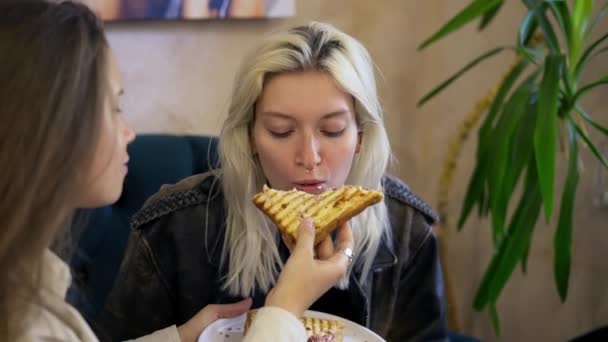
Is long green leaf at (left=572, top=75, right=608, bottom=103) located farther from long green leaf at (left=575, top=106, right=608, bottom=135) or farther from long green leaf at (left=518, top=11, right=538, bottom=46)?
long green leaf at (left=518, top=11, right=538, bottom=46)

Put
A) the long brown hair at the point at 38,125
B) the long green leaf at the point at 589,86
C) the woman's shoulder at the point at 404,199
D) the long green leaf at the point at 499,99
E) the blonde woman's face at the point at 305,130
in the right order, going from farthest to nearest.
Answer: the long green leaf at the point at 499,99 < the long green leaf at the point at 589,86 < the woman's shoulder at the point at 404,199 < the blonde woman's face at the point at 305,130 < the long brown hair at the point at 38,125

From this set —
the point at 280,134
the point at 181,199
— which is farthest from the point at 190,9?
the point at 280,134

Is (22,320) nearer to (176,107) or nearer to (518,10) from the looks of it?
(176,107)

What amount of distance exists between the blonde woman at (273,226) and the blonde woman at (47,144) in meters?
0.39

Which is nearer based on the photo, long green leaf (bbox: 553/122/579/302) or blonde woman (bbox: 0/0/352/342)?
blonde woman (bbox: 0/0/352/342)

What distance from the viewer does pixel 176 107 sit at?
1.94m

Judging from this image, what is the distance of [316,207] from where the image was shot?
1.10 m

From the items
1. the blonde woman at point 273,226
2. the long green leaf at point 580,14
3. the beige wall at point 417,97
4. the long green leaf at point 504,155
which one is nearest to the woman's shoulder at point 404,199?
the blonde woman at point 273,226

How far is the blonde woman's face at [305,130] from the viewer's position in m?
1.20

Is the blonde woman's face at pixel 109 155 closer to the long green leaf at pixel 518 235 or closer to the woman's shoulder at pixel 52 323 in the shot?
the woman's shoulder at pixel 52 323

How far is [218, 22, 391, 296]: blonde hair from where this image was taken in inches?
48.5

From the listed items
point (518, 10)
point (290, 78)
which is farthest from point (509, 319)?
point (290, 78)

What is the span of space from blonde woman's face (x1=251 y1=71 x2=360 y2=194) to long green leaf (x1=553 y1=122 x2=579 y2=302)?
2.27ft

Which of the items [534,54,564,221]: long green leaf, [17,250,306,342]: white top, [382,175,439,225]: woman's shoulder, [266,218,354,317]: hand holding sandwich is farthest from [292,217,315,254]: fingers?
[534,54,564,221]: long green leaf
